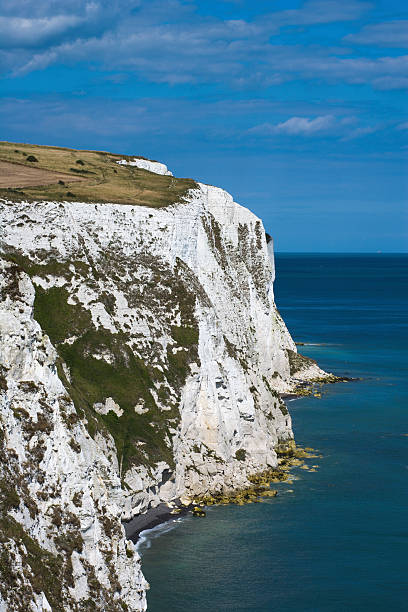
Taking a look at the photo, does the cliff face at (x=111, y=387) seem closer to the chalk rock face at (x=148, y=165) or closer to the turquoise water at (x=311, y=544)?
the turquoise water at (x=311, y=544)

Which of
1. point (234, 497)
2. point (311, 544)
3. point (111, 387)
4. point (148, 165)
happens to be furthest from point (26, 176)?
point (311, 544)

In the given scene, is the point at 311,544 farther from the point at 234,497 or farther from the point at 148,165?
the point at 148,165

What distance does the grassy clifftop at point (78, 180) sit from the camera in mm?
88438

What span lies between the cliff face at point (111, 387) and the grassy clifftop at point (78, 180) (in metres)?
3.85

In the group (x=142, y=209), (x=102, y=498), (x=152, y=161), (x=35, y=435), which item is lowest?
(x=102, y=498)

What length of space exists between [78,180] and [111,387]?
111 ft

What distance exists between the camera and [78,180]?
9788 cm

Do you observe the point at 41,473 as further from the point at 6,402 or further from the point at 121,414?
the point at 121,414

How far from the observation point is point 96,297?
75.9m

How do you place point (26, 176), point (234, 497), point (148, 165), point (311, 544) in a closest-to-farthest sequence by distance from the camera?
1. point (311, 544)
2. point (234, 497)
3. point (26, 176)
4. point (148, 165)

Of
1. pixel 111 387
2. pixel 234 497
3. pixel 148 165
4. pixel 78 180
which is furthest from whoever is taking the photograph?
pixel 148 165

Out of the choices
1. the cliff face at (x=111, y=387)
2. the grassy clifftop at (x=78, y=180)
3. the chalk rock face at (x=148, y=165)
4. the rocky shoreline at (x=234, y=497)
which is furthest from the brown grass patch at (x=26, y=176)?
the rocky shoreline at (x=234, y=497)

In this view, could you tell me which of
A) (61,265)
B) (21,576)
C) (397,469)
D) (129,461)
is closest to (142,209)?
(61,265)

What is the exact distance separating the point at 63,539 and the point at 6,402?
8.43 meters
